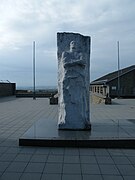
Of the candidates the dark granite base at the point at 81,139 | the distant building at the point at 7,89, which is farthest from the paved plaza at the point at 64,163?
the distant building at the point at 7,89

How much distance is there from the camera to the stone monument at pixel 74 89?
8750 millimetres

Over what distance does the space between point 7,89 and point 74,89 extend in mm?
29785

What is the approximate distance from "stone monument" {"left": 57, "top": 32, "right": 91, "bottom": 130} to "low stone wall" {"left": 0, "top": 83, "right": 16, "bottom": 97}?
2633cm

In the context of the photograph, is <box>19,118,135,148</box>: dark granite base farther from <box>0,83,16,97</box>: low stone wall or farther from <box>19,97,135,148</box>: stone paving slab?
<box>0,83,16,97</box>: low stone wall

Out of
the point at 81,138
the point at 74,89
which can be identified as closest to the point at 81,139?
the point at 81,138

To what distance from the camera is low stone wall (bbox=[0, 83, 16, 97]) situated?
113ft

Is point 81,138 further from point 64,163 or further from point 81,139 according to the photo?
point 64,163

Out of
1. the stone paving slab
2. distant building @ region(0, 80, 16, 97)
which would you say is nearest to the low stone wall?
distant building @ region(0, 80, 16, 97)

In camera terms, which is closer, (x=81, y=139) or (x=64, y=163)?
(x=64, y=163)

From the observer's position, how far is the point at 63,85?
8852 mm

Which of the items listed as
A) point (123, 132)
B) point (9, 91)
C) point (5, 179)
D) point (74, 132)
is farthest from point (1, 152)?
point (9, 91)

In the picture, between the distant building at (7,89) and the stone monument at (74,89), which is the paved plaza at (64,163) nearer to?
the stone monument at (74,89)

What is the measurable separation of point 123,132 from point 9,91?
1261 inches

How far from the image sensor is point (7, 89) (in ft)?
123
